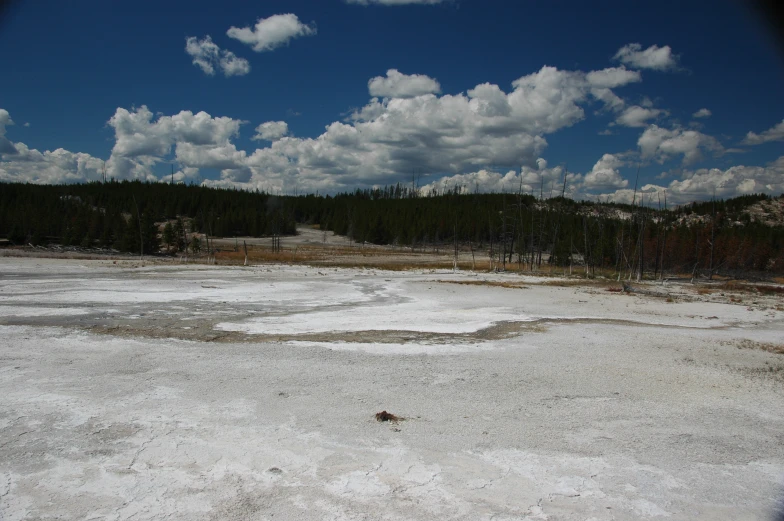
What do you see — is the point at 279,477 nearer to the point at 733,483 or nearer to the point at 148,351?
the point at 733,483

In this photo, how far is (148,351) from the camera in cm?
1159

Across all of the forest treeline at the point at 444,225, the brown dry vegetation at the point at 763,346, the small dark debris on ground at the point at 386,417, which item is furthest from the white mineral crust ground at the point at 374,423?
the forest treeline at the point at 444,225

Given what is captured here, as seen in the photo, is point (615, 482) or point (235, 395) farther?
point (235, 395)

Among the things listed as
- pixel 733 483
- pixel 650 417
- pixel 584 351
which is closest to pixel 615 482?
pixel 733 483

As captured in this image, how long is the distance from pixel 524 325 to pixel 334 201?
170 metres

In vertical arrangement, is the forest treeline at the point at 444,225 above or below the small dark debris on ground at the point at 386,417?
above

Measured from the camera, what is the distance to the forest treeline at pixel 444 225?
74062 mm

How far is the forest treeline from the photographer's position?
74.1 metres

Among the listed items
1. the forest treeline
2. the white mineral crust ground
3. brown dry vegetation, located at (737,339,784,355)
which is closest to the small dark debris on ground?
the white mineral crust ground

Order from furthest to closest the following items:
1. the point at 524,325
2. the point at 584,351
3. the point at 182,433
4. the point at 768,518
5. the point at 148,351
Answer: the point at 524,325 → the point at 584,351 → the point at 148,351 → the point at 182,433 → the point at 768,518

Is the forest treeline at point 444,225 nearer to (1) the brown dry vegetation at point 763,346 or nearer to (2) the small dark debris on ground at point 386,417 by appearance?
(1) the brown dry vegetation at point 763,346

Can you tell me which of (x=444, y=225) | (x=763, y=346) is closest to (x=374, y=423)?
(x=763, y=346)

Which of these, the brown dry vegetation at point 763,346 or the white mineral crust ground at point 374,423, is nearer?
the white mineral crust ground at point 374,423

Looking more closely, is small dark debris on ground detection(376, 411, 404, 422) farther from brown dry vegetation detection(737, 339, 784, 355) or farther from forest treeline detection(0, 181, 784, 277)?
forest treeline detection(0, 181, 784, 277)
